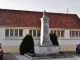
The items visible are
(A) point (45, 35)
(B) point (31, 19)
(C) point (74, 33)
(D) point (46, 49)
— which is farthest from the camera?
(C) point (74, 33)

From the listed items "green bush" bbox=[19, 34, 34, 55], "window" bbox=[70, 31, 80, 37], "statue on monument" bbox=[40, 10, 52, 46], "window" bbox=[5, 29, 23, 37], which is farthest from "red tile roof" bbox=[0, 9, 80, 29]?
"statue on monument" bbox=[40, 10, 52, 46]

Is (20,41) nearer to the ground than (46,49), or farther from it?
farther from it

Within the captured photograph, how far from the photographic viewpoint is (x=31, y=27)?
2467 cm

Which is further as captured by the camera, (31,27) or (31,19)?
(31,19)

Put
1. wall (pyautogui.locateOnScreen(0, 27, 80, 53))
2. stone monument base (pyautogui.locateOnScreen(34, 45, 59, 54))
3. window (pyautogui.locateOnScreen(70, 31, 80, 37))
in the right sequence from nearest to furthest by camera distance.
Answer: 1. stone monument base (pyautogui.locateOnScreen(34, 45, 59, 54))
2. wall (pyautogui.locateOnScreen(0, 27, 80, 53))
3. window (pyautogui.locateOnScreen(70, 31, 80, 37))

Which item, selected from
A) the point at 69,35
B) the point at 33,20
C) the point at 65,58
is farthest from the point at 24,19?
the point at 65,58

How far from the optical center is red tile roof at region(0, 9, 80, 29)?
965 inches

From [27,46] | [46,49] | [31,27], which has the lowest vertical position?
[46,49]

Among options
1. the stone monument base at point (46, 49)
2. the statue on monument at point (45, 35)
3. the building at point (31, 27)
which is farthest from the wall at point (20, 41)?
the stone monument base at point (46, 49)

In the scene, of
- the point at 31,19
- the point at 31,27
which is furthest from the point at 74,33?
the point at 31,27

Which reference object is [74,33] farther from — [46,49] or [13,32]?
[46,49]

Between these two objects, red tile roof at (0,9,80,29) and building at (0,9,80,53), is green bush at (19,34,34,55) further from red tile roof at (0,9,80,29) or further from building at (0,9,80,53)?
red tile roof at (0,9,80,29)

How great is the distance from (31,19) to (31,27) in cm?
193

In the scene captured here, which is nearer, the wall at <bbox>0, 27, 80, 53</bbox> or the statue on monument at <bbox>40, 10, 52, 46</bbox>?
the statue on monument at <bbox>40, 10, 52, 46</bbox>
